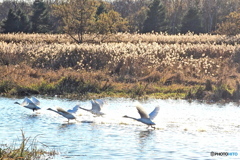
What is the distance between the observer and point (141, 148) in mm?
12023

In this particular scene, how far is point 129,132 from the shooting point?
46.5 ft

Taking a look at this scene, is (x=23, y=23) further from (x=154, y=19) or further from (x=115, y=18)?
(x=154, y=19)

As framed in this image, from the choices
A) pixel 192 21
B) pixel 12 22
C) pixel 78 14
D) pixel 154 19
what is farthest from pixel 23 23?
pixel 78 14

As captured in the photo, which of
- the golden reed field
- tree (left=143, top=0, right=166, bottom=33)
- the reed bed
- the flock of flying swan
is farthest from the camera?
tree (left=143, top=0, right=166, bottom=33)

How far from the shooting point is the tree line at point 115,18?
3691 centimetres

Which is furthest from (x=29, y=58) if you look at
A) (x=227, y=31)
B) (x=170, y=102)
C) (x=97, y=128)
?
(x=227, y=31)

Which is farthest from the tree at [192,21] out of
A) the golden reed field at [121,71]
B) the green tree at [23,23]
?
the golden reed field at [121,71]

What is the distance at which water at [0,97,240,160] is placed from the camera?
37.8 feet

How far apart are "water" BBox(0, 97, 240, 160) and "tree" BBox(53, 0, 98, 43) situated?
17.4 metres

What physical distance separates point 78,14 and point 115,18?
446 inches

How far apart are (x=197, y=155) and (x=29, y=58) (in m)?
18.2

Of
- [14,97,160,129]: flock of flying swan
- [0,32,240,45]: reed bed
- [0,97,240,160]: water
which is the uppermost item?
[0,32,240,45]: reed bed

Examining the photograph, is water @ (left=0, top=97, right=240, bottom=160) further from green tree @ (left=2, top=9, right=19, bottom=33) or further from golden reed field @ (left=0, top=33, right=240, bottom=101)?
green tree @ (left=2, top=9, right=19, bottom=33)

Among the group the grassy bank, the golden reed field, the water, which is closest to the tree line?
the golden reed field
